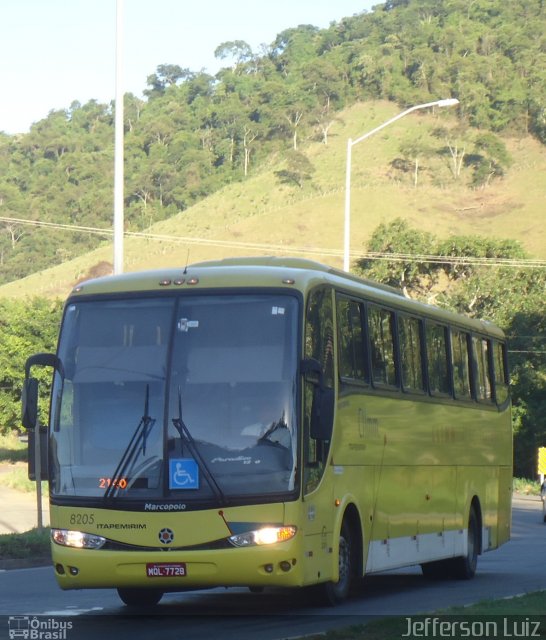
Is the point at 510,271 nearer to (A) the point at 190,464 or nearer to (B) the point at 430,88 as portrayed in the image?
(A) the point at 190,464

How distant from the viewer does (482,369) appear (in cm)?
1955

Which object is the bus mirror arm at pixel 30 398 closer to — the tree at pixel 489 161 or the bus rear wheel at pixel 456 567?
the bus rear wheel at pixel 456 567

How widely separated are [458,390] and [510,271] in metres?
65.3

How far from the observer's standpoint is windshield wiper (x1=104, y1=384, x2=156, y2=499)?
1181 cm

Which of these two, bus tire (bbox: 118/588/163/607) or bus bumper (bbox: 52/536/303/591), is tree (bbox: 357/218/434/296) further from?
bus bumper (bbox: 52/536/303/591)

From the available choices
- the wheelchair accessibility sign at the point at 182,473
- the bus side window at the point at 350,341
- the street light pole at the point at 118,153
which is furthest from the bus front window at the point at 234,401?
the street light pole at the point at 118,153

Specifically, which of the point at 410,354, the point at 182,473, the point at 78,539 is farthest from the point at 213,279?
the point at 410,354

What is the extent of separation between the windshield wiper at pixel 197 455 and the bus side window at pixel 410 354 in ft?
13.6

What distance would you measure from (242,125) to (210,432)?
16603 cm

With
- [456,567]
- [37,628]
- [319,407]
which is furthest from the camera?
[456,567]

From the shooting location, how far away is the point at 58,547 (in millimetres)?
12039

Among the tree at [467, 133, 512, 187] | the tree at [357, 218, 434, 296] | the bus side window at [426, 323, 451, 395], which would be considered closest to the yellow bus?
the bus side window at [426, 323, 451, 395]

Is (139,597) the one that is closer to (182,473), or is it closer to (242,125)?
(182,473)

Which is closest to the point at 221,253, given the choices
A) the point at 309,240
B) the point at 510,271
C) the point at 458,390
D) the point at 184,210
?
the point at 309,240
